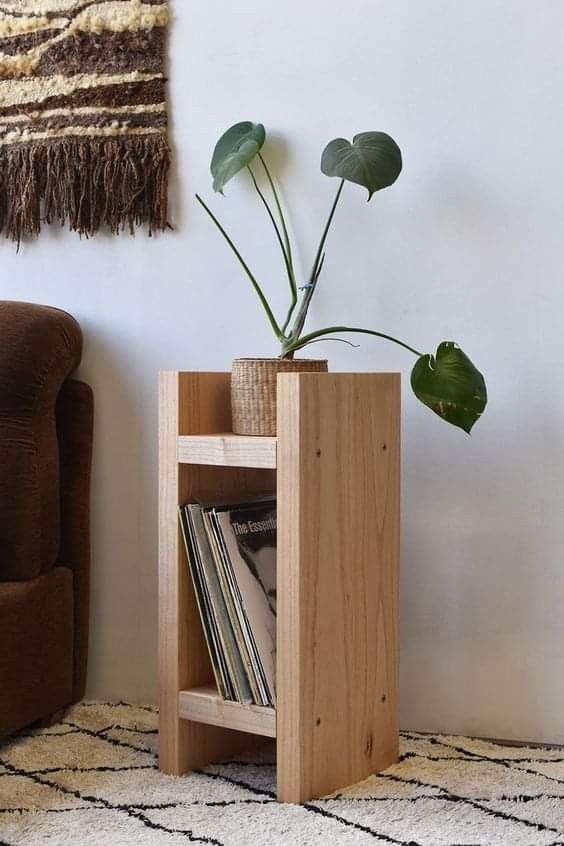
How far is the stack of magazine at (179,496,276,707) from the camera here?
1.50 metres

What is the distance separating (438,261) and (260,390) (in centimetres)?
42

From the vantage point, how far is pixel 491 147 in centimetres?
168

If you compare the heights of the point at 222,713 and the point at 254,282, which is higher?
the point at 254,282

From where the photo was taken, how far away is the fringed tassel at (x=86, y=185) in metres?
1.88

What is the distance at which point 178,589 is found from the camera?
1561 mm

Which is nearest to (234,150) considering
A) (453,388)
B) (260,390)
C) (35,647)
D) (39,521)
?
(260,390)

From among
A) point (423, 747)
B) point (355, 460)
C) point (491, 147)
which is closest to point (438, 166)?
point (491, 147)

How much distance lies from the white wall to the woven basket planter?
0.28m

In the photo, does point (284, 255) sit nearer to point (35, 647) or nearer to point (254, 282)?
point (254, 282)

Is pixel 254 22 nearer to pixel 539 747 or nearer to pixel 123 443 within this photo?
pixel 123 443

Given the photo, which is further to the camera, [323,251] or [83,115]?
[83,115]

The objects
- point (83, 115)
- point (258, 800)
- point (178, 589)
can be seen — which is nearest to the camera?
point (258, 800)

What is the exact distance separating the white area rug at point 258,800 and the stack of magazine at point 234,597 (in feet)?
0.51

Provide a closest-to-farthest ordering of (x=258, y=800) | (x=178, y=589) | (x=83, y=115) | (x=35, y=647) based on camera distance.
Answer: (x=258, y=800)
(x=178, y=589)
(x=35, y=647)
(x=83, y=115)
